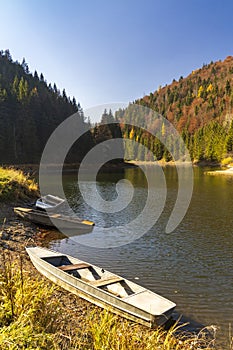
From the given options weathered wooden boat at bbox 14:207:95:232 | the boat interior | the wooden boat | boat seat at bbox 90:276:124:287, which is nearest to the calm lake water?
weathered wooden boat at bbox 14:207:95:232

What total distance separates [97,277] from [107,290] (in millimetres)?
1085

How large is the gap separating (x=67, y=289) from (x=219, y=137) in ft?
353

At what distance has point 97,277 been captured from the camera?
11.0 meters

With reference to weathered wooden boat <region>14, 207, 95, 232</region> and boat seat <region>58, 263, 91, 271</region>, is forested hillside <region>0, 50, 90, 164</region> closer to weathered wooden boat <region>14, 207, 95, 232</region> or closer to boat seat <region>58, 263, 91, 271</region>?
weathered wooden boat <region>14, 207, 95, 232</region>

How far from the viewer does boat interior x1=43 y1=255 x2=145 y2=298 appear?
959 cm

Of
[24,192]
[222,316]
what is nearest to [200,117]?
[24,192]

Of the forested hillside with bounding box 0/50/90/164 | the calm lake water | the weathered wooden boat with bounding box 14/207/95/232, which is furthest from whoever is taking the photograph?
the forested hillside with bounding box 0/50/90/164

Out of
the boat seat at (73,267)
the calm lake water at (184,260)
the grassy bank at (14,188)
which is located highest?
the grassy bank at (14,188)

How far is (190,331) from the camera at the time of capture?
27.6 feet

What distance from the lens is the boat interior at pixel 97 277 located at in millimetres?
9594

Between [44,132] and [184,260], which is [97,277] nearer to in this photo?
[184,260]

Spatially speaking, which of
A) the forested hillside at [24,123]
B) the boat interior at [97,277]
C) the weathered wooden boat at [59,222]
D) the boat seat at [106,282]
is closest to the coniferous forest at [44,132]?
the forested hillside at [24,123]

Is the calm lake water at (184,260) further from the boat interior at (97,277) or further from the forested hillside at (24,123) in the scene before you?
the forested hillside at (24,123)

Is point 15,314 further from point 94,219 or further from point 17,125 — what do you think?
point 17,125
